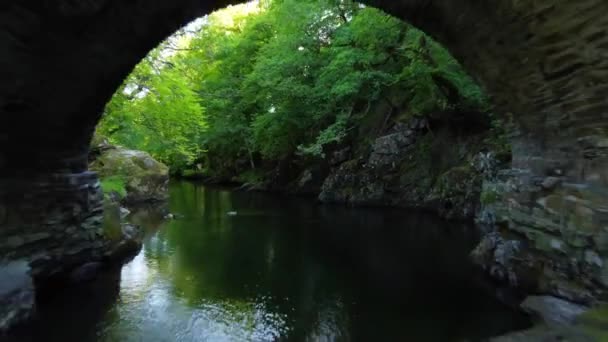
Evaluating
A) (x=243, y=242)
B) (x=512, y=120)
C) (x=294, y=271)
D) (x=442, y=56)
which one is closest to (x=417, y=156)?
(x=442, y=56)

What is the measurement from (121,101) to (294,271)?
8.14m

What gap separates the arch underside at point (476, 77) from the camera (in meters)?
4.22

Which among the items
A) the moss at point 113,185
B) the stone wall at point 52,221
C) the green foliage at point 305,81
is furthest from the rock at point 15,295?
the green foliage at point 305,81

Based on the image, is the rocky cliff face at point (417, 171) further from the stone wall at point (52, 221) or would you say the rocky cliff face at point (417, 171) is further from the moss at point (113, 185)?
the stone wall at point (52, 221)

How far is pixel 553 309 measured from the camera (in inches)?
189

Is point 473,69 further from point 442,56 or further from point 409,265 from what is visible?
point 442,56

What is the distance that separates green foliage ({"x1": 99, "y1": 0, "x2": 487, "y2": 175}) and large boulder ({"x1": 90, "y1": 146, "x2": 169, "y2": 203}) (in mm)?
846

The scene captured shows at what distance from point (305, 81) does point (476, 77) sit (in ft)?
45.2

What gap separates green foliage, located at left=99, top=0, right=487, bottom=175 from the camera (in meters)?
13.8

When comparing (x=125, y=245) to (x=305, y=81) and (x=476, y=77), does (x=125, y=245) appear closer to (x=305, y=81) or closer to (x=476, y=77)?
(x=476, y=77)

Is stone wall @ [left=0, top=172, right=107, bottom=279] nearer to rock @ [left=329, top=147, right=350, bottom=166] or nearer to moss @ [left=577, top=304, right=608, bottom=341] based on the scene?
moss @ [left=577, top=304, right=608, bottom=341]

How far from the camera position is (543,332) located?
13.0ft

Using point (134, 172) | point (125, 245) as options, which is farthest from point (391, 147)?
point (125, 245)

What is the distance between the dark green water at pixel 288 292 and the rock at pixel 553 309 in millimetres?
604
